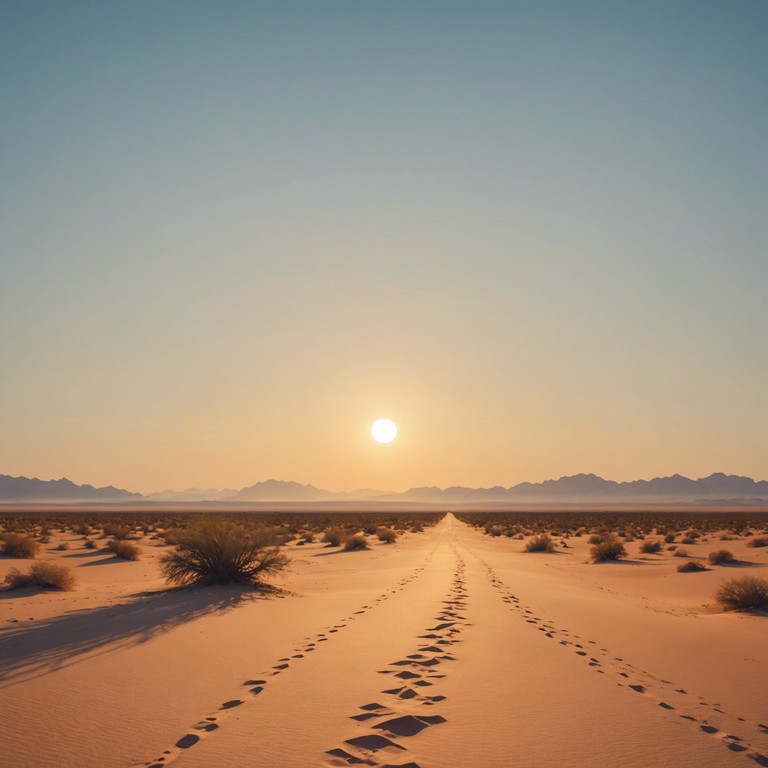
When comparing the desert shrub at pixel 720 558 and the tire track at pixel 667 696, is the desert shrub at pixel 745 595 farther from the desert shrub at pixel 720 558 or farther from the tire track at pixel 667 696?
the desert shrub at pixel 720 558

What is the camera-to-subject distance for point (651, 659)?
8.28 m

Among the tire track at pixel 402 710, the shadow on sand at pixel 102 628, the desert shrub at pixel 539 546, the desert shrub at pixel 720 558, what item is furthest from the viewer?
the desert shrub at pixel 539 546

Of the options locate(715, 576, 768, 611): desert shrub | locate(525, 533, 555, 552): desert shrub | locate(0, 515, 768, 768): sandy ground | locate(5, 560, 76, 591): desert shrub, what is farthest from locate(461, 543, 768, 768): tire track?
locate(525, 533, 555, 552): desert shrub

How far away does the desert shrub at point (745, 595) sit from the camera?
13500 mm

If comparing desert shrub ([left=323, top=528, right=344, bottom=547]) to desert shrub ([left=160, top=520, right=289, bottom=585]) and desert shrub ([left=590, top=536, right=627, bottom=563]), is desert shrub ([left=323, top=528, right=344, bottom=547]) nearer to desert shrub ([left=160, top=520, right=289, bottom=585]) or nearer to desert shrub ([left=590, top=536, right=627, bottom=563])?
desert shrub ([left=590, top=536, right=627, bottom=563])

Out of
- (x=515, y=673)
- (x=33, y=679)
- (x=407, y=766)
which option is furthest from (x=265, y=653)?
(x=407, y=766)

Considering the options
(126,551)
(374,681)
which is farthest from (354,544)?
(374,681)

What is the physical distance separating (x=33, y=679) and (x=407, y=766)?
441cm

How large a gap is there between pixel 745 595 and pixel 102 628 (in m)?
12.4

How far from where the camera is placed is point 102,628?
943 cm

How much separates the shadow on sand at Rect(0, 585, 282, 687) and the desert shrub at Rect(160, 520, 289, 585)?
47 cm

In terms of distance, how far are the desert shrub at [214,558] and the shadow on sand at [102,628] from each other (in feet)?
1.54

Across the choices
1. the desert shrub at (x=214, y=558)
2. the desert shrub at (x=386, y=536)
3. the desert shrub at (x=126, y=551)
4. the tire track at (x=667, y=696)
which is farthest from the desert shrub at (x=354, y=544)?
the tire track at (x=667, y=696)

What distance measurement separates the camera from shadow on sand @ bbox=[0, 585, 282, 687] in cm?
747
